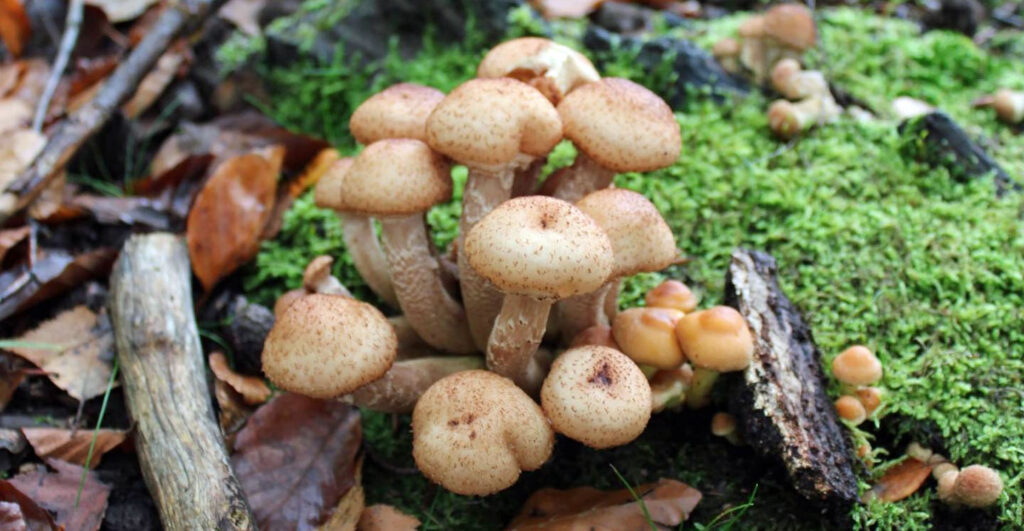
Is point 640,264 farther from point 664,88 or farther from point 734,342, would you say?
point 664,88

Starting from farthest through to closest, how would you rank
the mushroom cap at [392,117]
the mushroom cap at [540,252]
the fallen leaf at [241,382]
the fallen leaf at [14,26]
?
the fallen leaf at [14,26]
the fallen leaf at [241,382]
the mushroom cap at [392,117]
the mushroom cap at [540,252]

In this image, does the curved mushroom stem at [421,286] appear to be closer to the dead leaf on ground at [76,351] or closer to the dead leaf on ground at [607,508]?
the dead leaf on ground at [607,508]

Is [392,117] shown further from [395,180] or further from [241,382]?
[241,382]

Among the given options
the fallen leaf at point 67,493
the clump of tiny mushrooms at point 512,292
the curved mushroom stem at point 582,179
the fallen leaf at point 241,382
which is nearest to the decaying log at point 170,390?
the fallen leaf at point 241,382

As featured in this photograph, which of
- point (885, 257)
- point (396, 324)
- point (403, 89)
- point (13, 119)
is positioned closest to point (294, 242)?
point (396, 324)

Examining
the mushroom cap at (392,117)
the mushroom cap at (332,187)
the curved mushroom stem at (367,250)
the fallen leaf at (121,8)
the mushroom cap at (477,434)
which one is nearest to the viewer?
the mushroom cap at (477,434)

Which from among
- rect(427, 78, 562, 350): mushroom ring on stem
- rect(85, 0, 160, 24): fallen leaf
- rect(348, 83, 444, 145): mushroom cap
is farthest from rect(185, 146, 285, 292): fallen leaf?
rect(85, 0, 160, 24): fallen leaf

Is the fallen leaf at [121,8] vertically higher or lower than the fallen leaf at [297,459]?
higher
